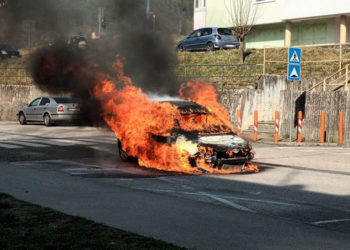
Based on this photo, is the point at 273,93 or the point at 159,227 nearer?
the point at 159,227

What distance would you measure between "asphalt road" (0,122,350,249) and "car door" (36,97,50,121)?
42.3 feet

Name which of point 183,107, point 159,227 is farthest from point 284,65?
point 159,227

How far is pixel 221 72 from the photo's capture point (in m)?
29.2

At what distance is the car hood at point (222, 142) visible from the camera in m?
12.3

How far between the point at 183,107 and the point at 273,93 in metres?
13.4

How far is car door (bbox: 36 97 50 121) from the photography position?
29.0 m

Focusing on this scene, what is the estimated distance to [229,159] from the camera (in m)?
12.4

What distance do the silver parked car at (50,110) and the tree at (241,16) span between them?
42.4 ft

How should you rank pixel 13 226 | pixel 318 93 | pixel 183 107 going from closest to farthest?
pixel 13 226, pixel 183 107, pixel 318 93

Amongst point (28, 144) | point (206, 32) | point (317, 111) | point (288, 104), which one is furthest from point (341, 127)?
point (206, 32)

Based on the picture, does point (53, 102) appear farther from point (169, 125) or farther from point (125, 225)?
point (125, 225)

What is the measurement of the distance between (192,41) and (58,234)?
31.9 metres

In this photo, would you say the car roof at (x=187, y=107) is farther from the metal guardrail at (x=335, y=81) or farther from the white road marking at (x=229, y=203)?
the metal guardrail at (x=335, y=81)

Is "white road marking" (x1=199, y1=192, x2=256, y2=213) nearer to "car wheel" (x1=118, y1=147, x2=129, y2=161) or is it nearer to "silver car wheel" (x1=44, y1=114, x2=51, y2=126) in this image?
"car wheel" (x1=118, y1=147, x2=129, y2=161)
